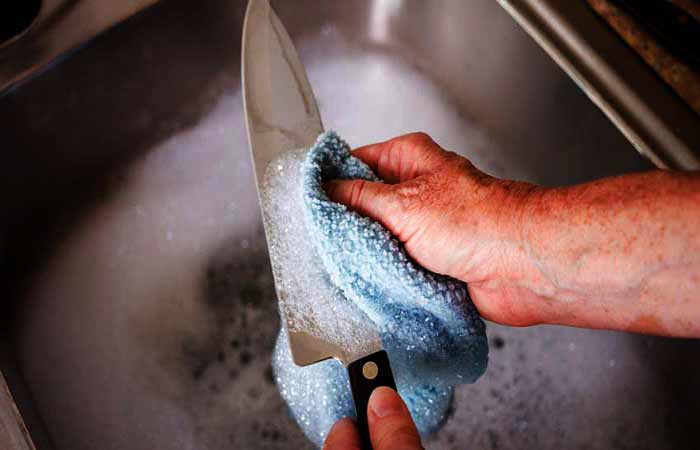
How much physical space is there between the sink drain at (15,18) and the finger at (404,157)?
344mm

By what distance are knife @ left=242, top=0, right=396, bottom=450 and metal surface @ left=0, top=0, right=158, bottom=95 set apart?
0.15m

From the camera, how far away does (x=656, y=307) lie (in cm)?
33

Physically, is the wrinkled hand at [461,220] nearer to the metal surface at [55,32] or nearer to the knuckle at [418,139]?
the knuckle at [418,139]

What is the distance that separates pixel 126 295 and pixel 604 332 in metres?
0.53

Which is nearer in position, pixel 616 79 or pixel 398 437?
pixel 398 437

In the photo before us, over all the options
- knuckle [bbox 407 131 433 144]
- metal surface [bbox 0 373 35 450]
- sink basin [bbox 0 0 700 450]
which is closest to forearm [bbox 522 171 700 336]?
knuckle [bbox 407 131 433 144]

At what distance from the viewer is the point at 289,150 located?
439mm

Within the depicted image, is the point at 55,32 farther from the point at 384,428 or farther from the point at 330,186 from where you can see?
the point at 384,428

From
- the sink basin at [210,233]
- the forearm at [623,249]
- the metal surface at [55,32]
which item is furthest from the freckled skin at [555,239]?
the metal surface at [55,32]

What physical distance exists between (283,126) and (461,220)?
0.59 ft

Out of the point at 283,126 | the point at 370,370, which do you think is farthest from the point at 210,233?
the point at 370,370

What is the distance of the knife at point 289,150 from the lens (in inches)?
14.3

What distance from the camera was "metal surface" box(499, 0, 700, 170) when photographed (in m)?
0.48

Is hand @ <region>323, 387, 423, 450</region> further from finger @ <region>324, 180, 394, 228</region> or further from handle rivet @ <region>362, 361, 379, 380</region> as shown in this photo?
finger @ <region>324, 180, 394, 228</region>
